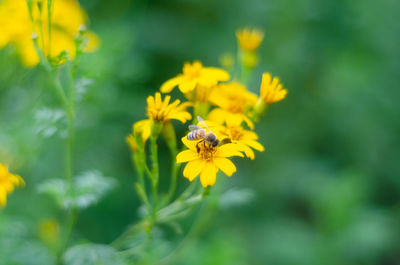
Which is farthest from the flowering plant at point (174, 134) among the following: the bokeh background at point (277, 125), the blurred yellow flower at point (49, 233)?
the bokeh background at point (277, 125)

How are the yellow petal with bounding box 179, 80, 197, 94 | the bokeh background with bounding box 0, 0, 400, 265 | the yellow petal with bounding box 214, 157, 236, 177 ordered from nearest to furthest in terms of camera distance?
the yellow petal with bounding box 214, 157, 236, 177 < the yellow petal with bounding box 179, 80, 197, 94 < the bokeh background with bounding box 0, 0, 400, 265

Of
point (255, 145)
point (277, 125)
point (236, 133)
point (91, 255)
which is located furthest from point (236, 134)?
point (277, 125)

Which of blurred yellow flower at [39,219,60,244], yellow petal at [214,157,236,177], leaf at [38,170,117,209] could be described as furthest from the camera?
blurred yellow flower at [39,219,60,244]

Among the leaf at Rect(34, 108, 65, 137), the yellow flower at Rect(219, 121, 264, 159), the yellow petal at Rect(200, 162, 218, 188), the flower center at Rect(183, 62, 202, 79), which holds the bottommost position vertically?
the yellow petal at Rect(200, 162, 218, 188)

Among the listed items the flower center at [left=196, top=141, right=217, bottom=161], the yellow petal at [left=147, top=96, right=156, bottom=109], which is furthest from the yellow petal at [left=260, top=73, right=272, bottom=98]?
A: the yellow petal at [left=147, top=96, right=156, bottom=109]

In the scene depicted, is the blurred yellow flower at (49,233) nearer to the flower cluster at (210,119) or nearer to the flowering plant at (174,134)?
the flowering plant at (174,134)

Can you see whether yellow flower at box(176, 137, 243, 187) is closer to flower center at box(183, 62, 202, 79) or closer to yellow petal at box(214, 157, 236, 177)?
yellow petal at box(214, 157, 236, 177)

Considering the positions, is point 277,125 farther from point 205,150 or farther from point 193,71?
point 205,150
